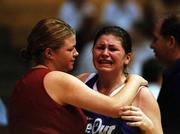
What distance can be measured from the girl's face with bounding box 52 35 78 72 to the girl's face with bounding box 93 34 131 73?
13.3 inches

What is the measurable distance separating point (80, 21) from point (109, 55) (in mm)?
5047

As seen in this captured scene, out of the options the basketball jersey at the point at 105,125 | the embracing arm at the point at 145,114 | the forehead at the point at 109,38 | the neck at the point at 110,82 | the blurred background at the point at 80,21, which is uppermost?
the forehead at the point at 109,38

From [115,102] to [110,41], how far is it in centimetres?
57

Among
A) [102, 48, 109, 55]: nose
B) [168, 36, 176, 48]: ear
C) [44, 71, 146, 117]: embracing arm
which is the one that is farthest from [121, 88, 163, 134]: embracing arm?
[168, 36, 176, 48]: ear

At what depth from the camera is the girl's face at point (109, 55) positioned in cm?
472

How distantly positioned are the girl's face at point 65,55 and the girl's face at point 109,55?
337 mm

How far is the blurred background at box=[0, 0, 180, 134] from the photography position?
900 cm

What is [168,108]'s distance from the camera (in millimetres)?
4938

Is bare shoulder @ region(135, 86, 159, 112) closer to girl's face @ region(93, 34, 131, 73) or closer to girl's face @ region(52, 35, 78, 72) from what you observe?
girl's face @ region(93, 34, 131, 73)

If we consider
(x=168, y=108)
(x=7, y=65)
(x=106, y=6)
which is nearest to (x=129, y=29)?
(x=106, y=6)

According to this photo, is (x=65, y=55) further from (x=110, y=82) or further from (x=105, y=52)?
(x=110, y=82)

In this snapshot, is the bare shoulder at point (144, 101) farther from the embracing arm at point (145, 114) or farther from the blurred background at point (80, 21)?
the blurred background at point (80, 21)

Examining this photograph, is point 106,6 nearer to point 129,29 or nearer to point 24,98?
point 129,29

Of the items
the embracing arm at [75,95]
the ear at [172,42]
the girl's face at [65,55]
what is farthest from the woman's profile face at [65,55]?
the ear at [172,42]
